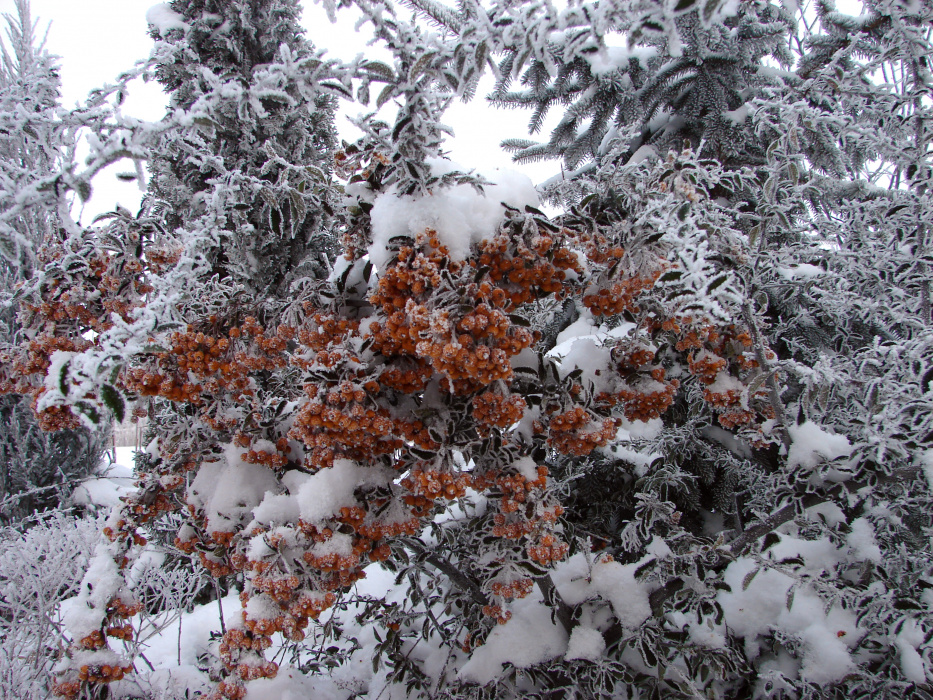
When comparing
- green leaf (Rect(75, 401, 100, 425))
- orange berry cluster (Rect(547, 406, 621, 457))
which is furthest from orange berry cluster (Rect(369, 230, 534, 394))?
green leaf (Rect(75, 401, 100, 425))

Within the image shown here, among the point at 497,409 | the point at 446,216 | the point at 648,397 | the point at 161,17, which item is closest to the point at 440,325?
the point at 497,409

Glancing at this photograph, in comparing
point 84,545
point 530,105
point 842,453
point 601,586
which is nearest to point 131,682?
point 84,545

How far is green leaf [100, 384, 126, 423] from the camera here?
1182 mm

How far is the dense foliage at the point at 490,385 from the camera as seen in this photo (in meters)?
1.20

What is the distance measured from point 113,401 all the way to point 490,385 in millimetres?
914

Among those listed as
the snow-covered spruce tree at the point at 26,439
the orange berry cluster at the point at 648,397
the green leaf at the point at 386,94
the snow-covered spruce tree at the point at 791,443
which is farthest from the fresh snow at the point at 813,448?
the snow-covered spruce tree at the point at 26,439

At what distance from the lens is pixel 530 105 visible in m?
3.71

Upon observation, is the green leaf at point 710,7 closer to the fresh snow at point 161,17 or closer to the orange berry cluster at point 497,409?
the orange berry cluster at point 497,409

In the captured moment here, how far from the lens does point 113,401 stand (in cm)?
121

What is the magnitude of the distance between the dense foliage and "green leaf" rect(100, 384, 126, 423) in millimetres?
13

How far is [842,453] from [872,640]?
2.38 ft

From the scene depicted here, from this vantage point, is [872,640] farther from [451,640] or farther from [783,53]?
[783,53]

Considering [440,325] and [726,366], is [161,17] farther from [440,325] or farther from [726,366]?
[726,366]

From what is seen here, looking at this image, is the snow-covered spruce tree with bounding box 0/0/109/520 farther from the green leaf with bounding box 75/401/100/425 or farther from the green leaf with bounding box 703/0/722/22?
the green leaf with bounding box 703/0/722/22
